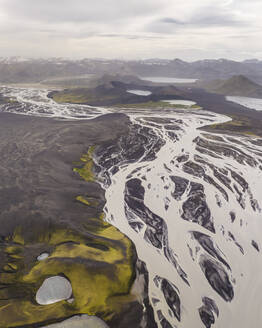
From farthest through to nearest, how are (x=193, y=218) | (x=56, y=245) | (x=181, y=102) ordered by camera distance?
(x=181, y=102) < (x=193, y=218) < (x=56, y=245)

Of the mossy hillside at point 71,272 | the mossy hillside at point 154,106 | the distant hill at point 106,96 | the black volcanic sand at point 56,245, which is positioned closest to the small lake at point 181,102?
the distant hill at point 106,96

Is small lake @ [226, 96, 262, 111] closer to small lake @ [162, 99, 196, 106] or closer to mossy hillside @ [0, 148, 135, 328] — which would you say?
small lake @ [162, 99, 196, 106]

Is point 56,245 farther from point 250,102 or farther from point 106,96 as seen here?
point 250,102

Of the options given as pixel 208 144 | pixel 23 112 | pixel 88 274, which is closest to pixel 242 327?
pixel 88 274

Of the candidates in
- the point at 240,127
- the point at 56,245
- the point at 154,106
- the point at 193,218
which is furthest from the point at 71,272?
the point at 154,106

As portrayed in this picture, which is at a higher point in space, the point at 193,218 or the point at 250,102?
the point at 250,102

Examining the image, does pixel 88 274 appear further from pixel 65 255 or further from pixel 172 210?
pixel 172 210

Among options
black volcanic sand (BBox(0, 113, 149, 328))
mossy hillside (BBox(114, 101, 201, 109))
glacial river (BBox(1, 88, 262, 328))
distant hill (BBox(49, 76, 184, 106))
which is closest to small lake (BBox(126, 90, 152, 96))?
distant hill (BBox(49, 76, 184, 106))
